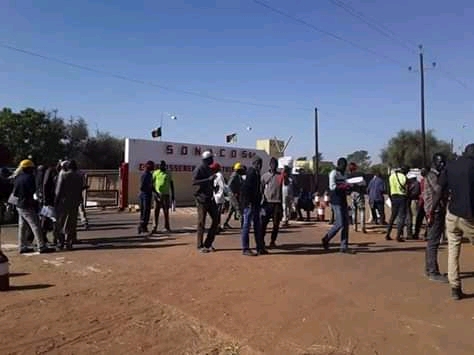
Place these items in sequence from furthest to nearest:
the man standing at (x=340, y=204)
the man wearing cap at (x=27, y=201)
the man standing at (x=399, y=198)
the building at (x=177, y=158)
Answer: the building at (x=177, y=158) < the man standing at (x=399, y=198) < the man standing at (x=340, y=204) < the man wearing cap at (x=27, y=201)

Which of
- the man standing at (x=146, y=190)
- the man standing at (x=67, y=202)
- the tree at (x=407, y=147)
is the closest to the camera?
the man standing at (x=67, y=202)

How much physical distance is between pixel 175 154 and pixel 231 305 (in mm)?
24673

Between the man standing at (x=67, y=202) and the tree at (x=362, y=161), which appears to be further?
the tree at (x=362, y=161)

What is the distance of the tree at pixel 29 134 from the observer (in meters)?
48.9

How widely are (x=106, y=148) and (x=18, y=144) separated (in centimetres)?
1006

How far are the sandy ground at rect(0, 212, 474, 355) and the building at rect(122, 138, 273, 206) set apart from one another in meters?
16.9

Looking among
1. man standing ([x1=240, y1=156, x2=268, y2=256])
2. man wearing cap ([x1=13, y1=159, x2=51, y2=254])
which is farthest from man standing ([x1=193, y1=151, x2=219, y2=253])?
man wearing cap ([x1=13, y1=159, x2=51, y2=254])

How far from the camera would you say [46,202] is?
458 inches

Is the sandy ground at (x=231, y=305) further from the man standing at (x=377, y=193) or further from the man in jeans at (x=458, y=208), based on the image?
the man standing at (x=377, y=193)

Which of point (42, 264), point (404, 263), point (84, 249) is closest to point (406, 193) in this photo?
point (404, 263)

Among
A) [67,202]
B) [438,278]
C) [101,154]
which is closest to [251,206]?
[438,278]

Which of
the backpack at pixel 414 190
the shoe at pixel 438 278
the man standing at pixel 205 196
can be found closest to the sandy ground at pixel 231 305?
the shoe at pixel 438 278

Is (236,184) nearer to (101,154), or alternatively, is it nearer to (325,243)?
(325,243)

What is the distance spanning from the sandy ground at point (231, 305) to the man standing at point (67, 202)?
2.36 feet
